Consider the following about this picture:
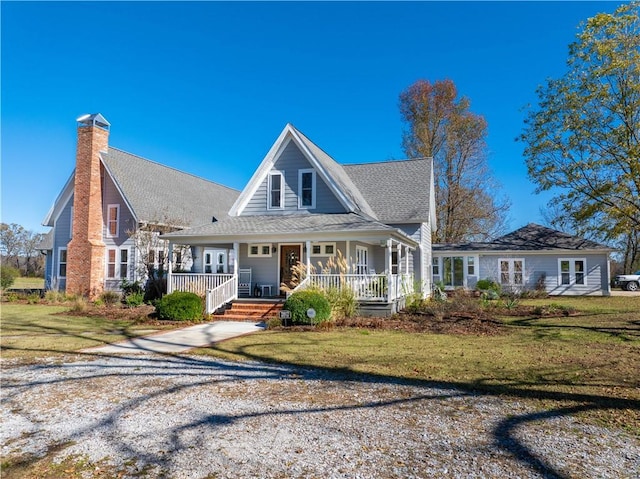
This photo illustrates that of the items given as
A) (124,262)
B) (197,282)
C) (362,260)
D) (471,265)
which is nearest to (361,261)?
(362,260)

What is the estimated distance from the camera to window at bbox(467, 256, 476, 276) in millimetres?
28625

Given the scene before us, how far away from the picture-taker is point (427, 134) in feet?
118

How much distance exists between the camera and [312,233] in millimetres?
15805

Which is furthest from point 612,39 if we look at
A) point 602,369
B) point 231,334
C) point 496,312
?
point 231,334

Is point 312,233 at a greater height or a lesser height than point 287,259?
greater

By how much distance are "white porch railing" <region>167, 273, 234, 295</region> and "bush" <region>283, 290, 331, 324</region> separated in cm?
457

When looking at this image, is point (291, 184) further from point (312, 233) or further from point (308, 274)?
point (308, 274)

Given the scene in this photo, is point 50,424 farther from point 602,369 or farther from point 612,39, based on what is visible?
point 612,39

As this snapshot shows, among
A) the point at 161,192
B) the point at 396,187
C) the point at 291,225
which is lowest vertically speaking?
the point at 291,225

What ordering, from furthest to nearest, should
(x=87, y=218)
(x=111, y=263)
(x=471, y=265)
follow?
1. (x=471, y=265)
2. (x=111, y=263)
3. (x=87, y=218)

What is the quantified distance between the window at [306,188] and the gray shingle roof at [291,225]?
73 centimetres

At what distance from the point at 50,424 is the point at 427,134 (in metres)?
35.3

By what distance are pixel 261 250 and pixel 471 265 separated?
16.1 metres

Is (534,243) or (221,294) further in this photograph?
(534,243)
